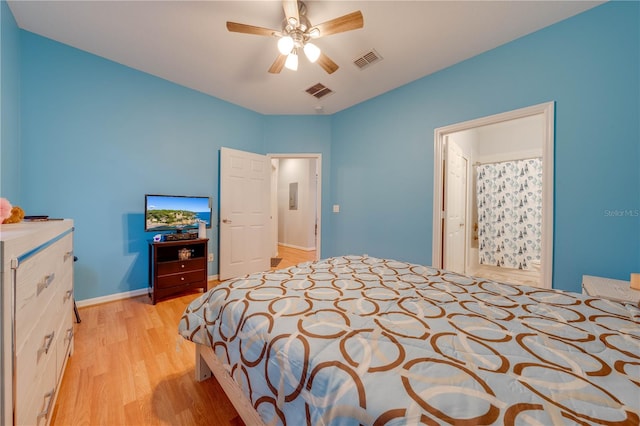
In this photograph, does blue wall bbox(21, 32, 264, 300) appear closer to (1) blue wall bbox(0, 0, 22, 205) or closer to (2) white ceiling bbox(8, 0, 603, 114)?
(1) blue wall bbox(0, 0, 22, 205)

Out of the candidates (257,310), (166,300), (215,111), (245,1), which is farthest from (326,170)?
(257,310)

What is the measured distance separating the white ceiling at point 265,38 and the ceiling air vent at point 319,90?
109mm

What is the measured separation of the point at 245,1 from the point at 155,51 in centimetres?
127

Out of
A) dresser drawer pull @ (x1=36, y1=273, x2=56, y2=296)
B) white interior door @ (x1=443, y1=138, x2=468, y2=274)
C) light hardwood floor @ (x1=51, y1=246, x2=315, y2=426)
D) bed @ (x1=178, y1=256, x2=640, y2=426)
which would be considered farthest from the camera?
white interior door @ (x1=443, y1=138, x2=468, y2=274)

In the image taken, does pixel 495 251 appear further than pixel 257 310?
Yes

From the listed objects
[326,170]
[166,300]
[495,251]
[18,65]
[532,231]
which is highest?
[18,65]

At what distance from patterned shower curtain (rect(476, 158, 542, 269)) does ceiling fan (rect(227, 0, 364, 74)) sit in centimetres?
380

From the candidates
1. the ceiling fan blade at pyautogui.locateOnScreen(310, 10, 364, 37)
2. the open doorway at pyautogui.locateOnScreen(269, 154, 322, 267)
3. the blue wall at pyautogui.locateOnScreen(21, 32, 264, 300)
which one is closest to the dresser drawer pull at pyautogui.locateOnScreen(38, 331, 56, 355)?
the blue wall at pyautogui.locateOnScreen(21, 32, 264, 300)

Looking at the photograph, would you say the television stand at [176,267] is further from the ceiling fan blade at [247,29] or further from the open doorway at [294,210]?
the ceiling fan blade at [247,29]

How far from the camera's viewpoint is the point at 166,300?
8.73ft

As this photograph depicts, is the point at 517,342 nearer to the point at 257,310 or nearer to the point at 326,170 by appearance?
the point at 257,310

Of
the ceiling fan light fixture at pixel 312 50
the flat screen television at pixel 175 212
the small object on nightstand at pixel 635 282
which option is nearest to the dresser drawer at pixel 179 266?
the flat screen television at pixel 175 212

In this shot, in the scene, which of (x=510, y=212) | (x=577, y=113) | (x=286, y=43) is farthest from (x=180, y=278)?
(x=510, y=212)

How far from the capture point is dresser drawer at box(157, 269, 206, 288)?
2.61m
